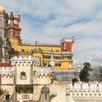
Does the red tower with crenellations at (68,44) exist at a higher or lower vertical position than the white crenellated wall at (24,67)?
higher

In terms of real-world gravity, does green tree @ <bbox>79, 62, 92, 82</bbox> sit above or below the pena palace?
below

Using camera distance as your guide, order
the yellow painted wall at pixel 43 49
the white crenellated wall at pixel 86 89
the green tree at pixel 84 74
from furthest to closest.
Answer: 1. the yellow painted wall at pixel 43 49
2. the green tree at pixel 84 74
3. the white crenellated wall at pixel 86 89

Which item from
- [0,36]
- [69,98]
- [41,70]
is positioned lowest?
[69,98]

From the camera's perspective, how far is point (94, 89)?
65.4m

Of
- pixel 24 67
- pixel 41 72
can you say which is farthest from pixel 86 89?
pixel 24 67

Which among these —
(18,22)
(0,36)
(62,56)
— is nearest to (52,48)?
(62,56)

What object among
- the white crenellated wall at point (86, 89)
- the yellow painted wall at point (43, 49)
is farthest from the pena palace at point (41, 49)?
the white crenellated wall at point (86, 89)

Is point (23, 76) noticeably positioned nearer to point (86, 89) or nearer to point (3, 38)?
point (86, 89)

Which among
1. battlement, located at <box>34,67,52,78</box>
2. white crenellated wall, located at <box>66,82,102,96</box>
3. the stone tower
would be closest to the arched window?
battlement, located at <box>34,67,52,78</box>

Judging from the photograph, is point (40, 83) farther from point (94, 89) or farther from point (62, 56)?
point (62, 56)

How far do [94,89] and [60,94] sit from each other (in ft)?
22.1

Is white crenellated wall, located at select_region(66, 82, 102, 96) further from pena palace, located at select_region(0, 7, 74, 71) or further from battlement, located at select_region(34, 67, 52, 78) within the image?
pena palace, located at select_region(0, 7, 74, 71)

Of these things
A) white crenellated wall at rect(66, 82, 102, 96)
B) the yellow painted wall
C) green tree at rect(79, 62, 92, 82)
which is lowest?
white crenellated wall at rect(66, 82, 102, 96)

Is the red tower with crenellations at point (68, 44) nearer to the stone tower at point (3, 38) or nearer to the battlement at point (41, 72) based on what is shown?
the stone tower at point (3, 38)
